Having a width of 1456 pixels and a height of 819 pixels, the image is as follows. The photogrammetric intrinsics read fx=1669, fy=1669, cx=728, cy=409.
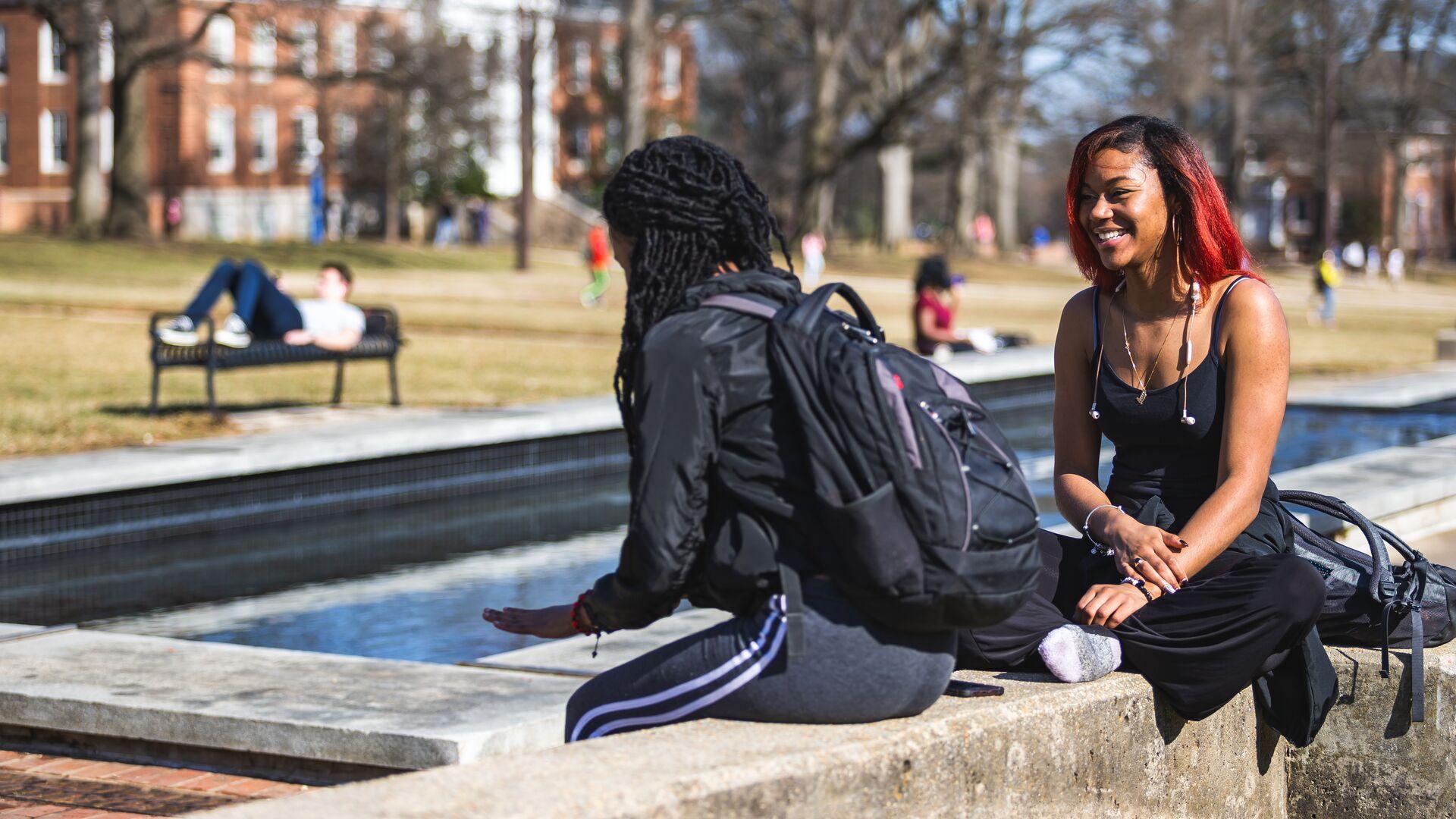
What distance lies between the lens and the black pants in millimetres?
3359

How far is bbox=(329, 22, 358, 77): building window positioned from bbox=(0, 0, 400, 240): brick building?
0.74 feet

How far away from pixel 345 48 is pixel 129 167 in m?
9.43

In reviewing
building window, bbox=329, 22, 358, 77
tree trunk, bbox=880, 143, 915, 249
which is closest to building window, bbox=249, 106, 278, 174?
building window, bbox=329, 22, 358, 77

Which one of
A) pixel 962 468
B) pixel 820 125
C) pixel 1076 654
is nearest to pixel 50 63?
pixel 820 125

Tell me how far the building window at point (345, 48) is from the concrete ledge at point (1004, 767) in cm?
3358

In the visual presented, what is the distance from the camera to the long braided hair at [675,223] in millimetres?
2988

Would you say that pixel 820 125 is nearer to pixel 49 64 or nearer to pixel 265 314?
pixel 49 64

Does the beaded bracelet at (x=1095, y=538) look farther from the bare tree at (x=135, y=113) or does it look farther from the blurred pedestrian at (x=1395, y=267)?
the blurred pedestrian at (x=1395, y=267)

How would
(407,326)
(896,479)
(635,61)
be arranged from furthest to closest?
(635,61), (407,326), (896,479)

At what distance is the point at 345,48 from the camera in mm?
45812

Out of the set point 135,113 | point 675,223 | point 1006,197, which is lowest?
point 675,223

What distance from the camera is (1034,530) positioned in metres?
2.85

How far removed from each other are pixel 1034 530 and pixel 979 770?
1.48ft

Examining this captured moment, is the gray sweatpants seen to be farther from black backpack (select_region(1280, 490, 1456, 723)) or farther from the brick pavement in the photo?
the brick pavement
